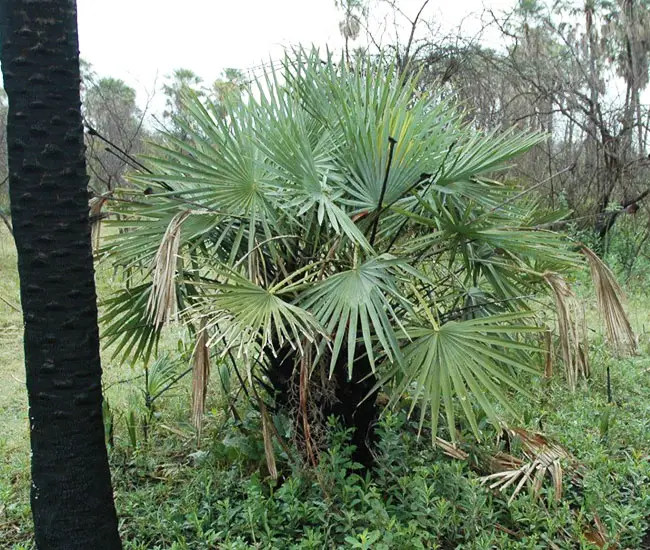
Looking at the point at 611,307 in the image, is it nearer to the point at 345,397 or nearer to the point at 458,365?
the point at 458,365

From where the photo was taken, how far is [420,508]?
294 centimetres

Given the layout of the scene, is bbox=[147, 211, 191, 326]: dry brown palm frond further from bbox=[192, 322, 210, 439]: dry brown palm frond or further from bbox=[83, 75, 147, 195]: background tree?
bbox=[83, 75, 147, 195]: background tree

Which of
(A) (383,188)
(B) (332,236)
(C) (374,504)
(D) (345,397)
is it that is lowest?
(C) (374,504)

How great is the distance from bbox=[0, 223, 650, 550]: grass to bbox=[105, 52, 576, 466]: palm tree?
32 cm

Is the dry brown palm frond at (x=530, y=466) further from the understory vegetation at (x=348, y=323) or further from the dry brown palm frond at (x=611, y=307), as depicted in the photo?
the dry brown palm frond at (x=611, y=307)

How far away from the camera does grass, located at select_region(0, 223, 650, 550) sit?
2879mm

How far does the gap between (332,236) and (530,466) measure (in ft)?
4.47

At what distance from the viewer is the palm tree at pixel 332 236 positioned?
2.62 meters

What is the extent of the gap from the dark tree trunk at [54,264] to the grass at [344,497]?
0.65 m

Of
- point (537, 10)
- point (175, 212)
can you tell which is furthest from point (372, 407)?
point (537, 10)

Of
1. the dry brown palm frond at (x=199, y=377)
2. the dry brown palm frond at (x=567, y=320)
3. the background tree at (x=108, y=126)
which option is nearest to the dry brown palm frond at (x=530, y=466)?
the dry brown palm frond at (x=567, y=320)

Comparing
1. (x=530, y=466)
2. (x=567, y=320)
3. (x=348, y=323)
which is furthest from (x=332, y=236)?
(x=530, y=466)

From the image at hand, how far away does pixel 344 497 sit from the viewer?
2.96 metres

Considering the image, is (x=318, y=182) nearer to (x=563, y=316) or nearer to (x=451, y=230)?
(x=451, y=230)
